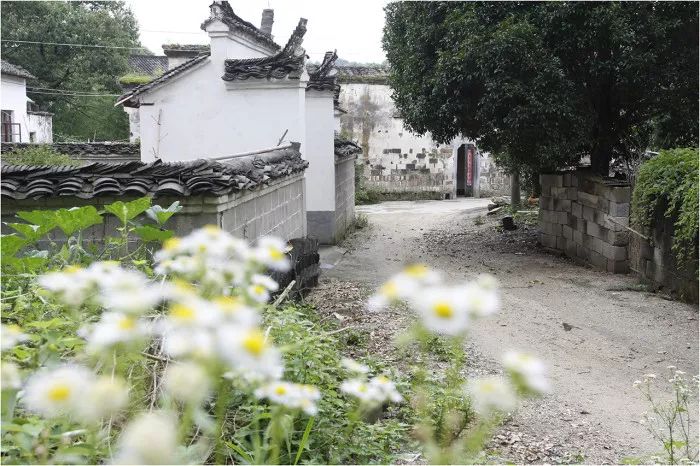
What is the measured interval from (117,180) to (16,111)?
2040 centimetres

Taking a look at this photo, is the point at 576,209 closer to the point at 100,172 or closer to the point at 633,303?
the point at 633,303

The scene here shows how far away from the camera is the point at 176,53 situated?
1852 centimetres

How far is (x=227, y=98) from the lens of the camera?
10.8 meters

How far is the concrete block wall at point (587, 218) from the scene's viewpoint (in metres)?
10.5

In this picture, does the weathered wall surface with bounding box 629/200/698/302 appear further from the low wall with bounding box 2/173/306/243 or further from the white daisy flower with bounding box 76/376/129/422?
the white daisy flower with bounding box 76/376/129/422

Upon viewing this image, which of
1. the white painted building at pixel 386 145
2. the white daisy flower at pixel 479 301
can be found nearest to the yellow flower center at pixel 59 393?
the white daisy flower at pixel 479 301

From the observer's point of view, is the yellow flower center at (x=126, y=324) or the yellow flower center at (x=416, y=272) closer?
the yellow flower center at (x=126, y=324)

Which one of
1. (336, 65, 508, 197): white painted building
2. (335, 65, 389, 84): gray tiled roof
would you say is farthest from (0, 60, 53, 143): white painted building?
(336, 65, 508, 197): white painted building

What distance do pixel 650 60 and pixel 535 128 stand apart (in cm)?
189

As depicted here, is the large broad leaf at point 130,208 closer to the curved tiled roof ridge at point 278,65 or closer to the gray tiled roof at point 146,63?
the curved tiled roof ridge at point 278,65

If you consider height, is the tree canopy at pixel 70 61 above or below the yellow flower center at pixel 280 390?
above

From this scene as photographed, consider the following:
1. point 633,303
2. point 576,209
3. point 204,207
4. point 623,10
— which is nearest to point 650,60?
point 623,10

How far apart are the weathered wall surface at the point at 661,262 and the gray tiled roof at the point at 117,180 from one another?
5592 mm

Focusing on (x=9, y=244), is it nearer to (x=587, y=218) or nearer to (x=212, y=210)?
(x=212, y=210)
